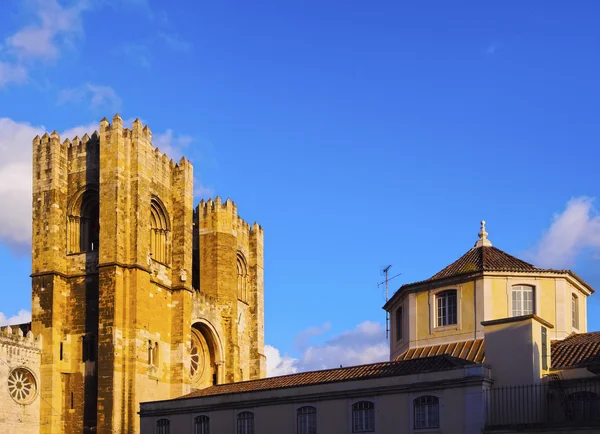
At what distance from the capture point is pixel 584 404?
3262 centimetres

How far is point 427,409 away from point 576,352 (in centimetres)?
621

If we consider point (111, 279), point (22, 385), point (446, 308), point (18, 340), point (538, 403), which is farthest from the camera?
point (111, 279)

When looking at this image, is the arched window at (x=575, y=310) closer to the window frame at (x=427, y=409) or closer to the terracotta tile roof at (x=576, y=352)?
the terracotta tile roof at (x=576, y=352)

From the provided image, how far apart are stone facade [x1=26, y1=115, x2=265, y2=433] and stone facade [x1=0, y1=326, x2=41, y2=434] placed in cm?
54

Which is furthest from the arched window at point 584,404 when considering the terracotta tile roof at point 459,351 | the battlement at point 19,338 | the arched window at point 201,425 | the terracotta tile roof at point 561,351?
the battlement at point 19,338

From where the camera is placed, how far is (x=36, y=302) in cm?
5097

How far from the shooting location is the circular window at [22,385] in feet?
155

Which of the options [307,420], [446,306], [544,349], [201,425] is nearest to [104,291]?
[201,425]

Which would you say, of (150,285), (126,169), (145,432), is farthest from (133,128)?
(145,432)

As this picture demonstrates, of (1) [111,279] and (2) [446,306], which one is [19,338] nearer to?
(1) [111,279]

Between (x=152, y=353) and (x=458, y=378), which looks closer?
(x=458, y=378)

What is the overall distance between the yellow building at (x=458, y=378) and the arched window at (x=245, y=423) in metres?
0.05

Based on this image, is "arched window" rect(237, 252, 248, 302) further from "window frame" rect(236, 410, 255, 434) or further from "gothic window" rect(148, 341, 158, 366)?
"window frame" rect(236, 410, 255, 434)

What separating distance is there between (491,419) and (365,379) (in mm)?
4982
